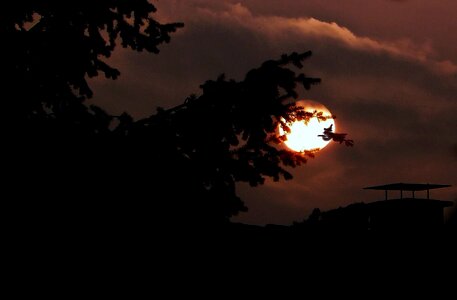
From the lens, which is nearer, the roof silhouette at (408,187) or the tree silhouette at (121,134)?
the tree silhouette at (121,134)

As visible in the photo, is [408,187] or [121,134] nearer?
[121,134]

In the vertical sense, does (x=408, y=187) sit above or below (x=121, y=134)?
above

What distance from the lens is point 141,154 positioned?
4.67 m

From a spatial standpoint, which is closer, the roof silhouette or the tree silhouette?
the tree silhouette

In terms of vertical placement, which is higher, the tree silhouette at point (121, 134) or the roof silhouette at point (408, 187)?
the roof silhouette at point (408, 187)

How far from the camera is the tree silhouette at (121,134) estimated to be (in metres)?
4.54

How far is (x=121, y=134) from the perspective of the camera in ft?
15.9

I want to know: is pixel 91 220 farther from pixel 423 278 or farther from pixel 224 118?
pixel 423 278

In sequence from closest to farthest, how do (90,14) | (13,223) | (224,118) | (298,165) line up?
(13,223) → (224,118) → (298,165) → (90,14)

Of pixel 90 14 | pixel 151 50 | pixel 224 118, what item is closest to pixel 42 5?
pixel 90 14

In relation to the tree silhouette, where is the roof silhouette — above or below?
above

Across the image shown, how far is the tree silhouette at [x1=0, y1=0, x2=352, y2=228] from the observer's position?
4.54 m

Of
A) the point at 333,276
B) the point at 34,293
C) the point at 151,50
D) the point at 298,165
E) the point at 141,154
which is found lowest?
the point at 34,293

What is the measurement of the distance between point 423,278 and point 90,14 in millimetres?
4333
